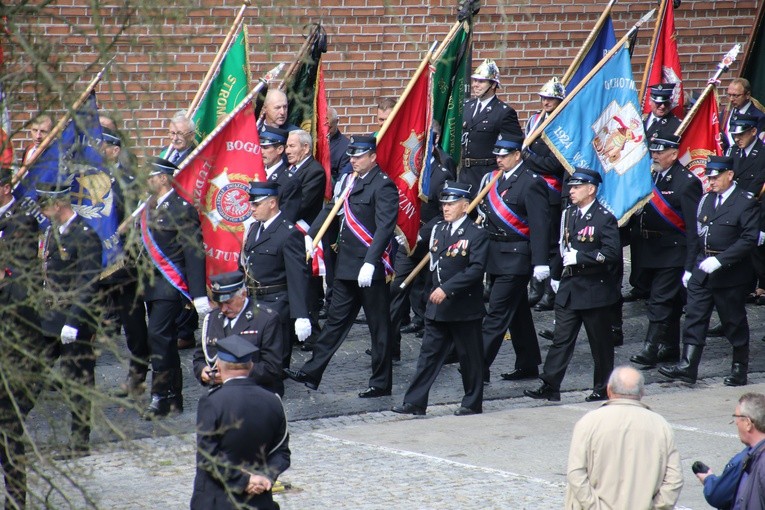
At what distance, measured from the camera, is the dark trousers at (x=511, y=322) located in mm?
11133

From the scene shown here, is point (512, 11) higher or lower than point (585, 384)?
higher

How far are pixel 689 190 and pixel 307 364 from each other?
378 centimetres

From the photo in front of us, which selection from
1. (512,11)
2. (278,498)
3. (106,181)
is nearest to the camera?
(278,498)

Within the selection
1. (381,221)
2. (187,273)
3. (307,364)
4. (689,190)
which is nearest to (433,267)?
(381,221)

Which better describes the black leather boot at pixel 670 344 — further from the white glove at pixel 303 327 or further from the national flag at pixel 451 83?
the white glove at pixel 303 327

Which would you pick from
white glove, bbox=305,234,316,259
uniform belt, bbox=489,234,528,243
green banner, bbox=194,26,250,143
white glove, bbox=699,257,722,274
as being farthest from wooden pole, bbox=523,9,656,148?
green banner, bbox=194,26,250,143

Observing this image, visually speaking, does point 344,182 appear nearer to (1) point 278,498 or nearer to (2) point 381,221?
(2) point 381,221

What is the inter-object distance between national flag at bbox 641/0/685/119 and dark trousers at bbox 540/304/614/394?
11.3ft

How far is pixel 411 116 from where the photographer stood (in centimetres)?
1160

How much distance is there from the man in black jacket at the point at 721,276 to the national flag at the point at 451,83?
8.40ft

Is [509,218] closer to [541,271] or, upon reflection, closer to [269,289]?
[541,271]

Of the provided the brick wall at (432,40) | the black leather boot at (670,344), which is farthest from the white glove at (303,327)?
the brick wall at (432,40)

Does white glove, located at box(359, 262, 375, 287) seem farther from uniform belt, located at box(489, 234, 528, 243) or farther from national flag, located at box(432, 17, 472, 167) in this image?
national flag, located at box(432, 17, 472, 167)

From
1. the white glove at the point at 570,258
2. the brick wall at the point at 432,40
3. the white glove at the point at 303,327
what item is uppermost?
the brick wall at the point at 432,40
